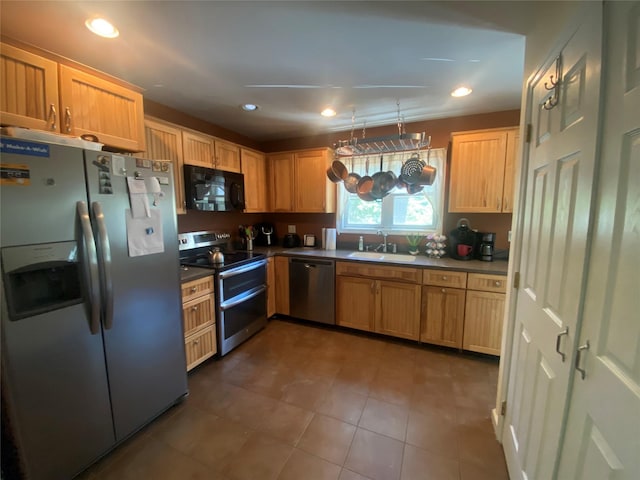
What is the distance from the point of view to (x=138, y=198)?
1.57 metres

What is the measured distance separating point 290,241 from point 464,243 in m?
2.10

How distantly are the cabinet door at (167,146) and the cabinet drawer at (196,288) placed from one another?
2.31 feet

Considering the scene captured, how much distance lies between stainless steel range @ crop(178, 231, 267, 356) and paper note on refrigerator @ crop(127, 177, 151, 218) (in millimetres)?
905

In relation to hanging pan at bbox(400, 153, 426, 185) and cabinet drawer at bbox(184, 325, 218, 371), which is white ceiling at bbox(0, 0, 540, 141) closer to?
hanging pan at bbox(400, 153, 426, 185)

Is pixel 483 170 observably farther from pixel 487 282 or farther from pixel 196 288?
pixel 196 288

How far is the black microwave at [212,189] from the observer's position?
99.2 inches

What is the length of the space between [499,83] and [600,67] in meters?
1.62

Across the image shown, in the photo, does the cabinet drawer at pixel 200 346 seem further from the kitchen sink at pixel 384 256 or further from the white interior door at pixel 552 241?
the white interior door at pixel 552 241

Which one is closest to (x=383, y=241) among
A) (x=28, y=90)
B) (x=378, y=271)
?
(x=378, y=271)

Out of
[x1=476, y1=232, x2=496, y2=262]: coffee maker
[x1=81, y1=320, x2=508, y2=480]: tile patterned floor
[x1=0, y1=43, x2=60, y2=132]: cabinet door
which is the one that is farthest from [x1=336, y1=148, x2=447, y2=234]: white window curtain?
[x1=0, y1=43, x2=60, y2=132]: cabinet door

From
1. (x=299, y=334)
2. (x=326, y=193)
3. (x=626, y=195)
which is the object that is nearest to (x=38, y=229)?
(x=626, y=195)

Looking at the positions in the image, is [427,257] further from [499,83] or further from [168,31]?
[168,31]

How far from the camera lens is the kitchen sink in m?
2.83

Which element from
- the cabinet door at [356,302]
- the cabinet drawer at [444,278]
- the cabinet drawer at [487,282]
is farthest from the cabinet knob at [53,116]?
the cabinet drawer at [487,282]
